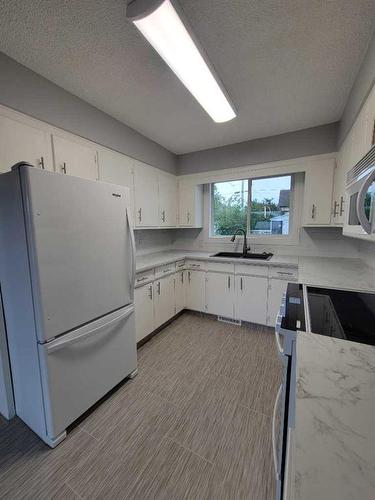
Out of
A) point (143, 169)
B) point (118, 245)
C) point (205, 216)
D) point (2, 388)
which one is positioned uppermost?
point (143, 169)

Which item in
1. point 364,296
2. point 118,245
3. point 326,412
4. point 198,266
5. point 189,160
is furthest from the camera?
point 189,160

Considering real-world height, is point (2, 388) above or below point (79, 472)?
above

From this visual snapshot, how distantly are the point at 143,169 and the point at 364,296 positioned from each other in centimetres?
263

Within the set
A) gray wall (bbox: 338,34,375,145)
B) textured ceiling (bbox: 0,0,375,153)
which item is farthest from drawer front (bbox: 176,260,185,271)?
gray wall (bbox: 338,34,375,145)

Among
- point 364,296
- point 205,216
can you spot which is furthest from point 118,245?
point 205,216

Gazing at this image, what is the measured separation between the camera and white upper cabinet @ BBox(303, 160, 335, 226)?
2.53 meters

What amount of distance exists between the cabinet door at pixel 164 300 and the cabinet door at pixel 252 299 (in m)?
0.89

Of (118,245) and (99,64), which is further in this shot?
(118,245)

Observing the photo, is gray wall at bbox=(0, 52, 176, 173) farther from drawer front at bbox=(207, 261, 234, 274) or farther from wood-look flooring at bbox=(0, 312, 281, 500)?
wood-look flooring at bbox=(0, 312, 281, 500)

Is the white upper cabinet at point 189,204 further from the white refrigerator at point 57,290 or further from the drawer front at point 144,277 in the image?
the white refrigerator at point 57,290

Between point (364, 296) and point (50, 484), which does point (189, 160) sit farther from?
point (50, 484)

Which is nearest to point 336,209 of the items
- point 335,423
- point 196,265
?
point 196,265

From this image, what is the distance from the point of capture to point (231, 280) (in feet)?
9.50

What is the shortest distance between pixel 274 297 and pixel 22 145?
2.88 m
